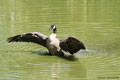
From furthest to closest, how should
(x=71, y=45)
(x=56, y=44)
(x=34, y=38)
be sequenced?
(x=34, y=38), (x=56, y=44), (x=71, y=45)

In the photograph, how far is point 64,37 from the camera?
1403cm

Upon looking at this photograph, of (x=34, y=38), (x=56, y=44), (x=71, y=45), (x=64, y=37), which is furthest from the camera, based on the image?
(x=64, y=37)

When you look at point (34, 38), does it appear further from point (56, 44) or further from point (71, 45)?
point (71, 45)

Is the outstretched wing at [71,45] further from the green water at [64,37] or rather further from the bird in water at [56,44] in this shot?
the green water at [64,37]

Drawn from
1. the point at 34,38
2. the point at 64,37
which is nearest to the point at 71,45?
the point at 34,38

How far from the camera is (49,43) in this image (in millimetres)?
11156

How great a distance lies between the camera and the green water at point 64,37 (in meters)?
9.27

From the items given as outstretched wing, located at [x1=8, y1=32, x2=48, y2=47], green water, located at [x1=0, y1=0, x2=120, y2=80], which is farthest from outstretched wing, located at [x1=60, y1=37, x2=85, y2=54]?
outstretched wing, located at [x1=8, y1=32, x2=48, y2=47]

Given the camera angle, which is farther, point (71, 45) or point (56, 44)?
point (56, 44)

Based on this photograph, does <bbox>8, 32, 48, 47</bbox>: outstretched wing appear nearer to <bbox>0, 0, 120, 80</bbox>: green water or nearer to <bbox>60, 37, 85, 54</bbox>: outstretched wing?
<bbox>0, 0, 120, 80</bbox>: green water

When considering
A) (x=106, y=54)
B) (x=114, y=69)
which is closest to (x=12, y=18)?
(x=106, y=54)

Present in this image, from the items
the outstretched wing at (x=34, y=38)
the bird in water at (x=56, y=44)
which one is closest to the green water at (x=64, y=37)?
the bird in water at (x=56, y=44)

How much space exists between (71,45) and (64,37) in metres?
3.18

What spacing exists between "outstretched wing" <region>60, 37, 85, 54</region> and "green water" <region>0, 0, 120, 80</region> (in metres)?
0.30
